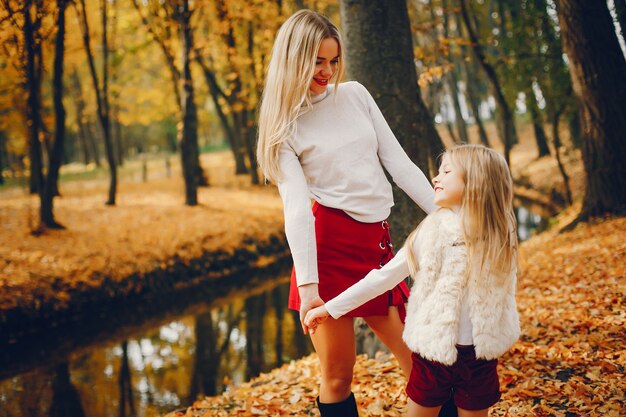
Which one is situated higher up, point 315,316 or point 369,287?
point 369,287

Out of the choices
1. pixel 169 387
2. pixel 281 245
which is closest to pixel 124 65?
pixel 281 245

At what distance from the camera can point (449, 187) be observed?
2283 mm

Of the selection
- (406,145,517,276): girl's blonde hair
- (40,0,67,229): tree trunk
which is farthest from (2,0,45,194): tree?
(406,145,517,276): girl's blonde hair

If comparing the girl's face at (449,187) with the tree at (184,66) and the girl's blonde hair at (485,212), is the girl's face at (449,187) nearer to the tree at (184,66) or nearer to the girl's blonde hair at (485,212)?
the girl's blonde hair at (485,212)

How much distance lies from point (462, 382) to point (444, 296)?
1.40ft

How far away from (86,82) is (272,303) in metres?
22.1

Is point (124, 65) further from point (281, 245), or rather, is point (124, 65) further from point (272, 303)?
point (272, 303)

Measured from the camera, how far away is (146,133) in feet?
146

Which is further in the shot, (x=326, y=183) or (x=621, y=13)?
(x=621, y=13)

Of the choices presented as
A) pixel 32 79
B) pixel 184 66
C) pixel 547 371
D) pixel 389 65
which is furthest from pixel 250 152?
pixel 547 371

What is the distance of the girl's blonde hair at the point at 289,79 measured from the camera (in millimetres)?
2414

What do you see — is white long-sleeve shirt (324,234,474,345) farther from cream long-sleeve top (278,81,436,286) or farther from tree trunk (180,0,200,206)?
tree trunk (180,0,200,206)

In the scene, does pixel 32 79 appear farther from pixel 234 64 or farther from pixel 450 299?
pixel 450 299

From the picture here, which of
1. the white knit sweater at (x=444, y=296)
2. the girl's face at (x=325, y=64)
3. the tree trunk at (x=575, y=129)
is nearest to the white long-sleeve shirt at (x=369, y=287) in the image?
the white knit sweater at (x=444, y=296)
